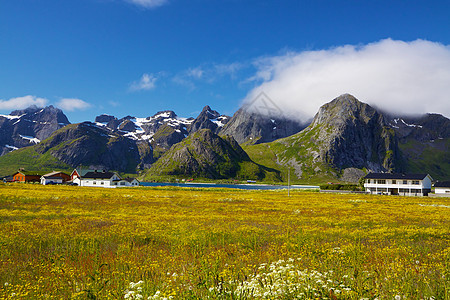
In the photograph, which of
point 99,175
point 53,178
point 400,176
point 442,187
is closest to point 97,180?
point 99,175

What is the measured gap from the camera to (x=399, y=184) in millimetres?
122250

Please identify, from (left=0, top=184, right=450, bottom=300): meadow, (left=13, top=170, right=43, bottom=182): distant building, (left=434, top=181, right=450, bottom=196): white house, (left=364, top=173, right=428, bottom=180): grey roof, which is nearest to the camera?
(left=0, top=184, right=450, bottom=300): meadow

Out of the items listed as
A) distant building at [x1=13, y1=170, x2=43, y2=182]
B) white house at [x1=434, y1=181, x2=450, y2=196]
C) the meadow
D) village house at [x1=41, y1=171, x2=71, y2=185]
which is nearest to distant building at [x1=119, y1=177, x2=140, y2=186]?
village house at [x1=41, y1=171, x2=71, y2=185]

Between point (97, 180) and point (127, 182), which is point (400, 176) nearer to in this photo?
point (127, 182)

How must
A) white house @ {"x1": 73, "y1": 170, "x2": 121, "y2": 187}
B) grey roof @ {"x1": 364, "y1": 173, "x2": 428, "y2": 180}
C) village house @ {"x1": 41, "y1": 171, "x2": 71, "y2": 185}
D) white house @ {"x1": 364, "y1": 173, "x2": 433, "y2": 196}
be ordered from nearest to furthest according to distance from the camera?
white house @ {"x1": 364, "y1": 173, "x2": 433, "y2": 196}
grey roof @ {"x1": 364, "y1": 173, "x2": 428, "y2": 180}
white house @ {"x1": 73, "y1": 170, "x2": 121, "y2": 187}
village house @ {"x1": 41, "y1": 171, "x2": 71, "y2": 185}

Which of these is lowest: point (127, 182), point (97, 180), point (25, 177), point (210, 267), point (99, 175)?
point (127, 182)

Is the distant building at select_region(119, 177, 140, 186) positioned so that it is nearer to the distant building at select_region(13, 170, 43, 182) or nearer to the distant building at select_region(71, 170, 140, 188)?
the distant building at select_region(71, 170, 140, 188)

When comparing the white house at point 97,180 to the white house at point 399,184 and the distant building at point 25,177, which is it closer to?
the distant building at point 25,177

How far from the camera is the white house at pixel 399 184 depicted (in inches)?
4582

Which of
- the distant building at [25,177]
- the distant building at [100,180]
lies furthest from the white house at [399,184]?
the distant building at [25,177]

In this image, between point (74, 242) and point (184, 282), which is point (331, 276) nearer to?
point (184, 282)

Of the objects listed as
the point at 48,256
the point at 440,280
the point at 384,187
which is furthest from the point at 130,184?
the point at 440,280

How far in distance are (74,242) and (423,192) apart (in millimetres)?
141920

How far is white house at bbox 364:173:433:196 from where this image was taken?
11638 centimetres
